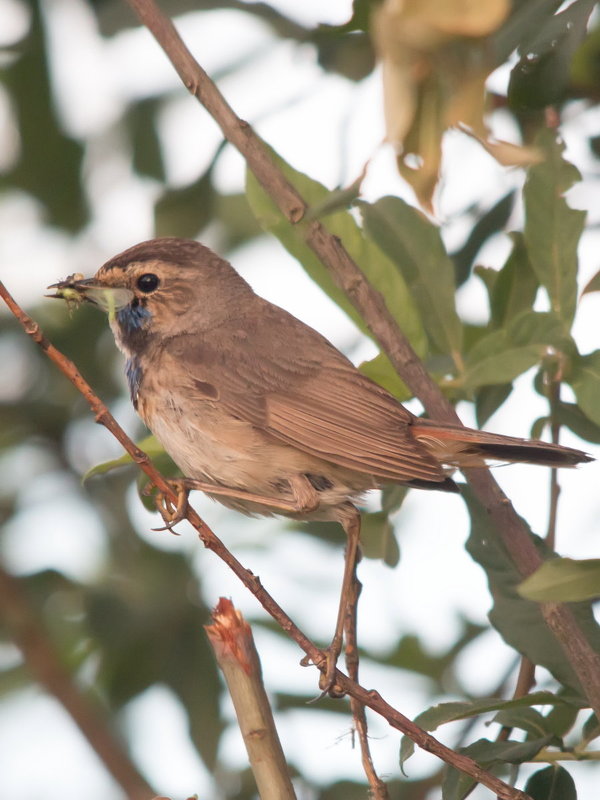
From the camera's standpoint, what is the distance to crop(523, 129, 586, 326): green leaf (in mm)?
3045

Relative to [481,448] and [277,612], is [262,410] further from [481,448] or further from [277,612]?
[277,612]

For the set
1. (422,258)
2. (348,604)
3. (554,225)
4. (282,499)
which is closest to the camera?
(554,225)

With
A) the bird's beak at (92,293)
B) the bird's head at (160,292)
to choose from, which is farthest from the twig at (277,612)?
the bird's head at (160,292)

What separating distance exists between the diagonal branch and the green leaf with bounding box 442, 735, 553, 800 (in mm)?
194

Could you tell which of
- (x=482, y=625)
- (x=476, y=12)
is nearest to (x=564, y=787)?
(x=482, y=625)

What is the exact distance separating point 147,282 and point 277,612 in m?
2.19

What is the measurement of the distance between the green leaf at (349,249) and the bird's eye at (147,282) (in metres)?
1.19

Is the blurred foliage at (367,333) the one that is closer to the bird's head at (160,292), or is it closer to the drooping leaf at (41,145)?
the drooping leaf at (41,145)

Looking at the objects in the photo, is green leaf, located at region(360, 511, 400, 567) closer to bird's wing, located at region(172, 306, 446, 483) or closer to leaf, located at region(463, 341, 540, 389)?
bird's wing, located at region(172, 306, 446, 483)

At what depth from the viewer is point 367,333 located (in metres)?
3.46

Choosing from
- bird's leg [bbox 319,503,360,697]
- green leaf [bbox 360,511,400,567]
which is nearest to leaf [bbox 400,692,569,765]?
bird's leg [bbox 319,503,360,697]

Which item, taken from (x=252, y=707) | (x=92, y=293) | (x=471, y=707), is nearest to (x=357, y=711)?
(x=471, y=707)

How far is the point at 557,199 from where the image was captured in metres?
3.05

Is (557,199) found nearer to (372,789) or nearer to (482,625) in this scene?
(372,789)
